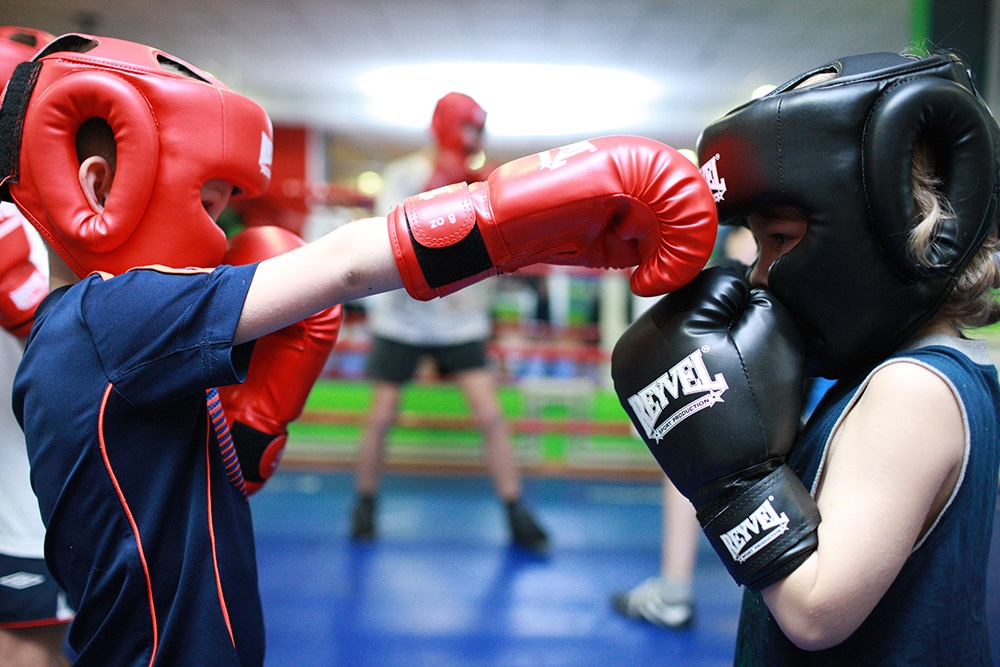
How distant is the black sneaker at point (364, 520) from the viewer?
92.3 inches

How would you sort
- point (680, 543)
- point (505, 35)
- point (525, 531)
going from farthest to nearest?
point (505, 35) < point (525, 531) < point (680, 543)

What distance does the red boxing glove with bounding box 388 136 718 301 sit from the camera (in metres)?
0.60

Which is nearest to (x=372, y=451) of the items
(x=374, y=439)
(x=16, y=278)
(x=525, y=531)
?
(x=374, y=439)

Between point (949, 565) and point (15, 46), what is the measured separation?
1240 millimetres

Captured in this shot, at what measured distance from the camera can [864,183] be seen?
1.98ft

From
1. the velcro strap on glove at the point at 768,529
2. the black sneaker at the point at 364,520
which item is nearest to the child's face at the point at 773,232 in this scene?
the velcro strap on glove at the point at 768,529

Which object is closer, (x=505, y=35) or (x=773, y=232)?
(x=773, y=232)

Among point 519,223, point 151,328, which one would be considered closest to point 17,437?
point 151,328

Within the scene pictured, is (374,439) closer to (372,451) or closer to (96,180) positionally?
(372,451)

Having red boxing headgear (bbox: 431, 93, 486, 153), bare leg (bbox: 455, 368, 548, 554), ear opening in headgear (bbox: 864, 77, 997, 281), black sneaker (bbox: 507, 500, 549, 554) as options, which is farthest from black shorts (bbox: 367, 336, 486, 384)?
ear opening in headgear (bbox: 864, 77, 997, 281)

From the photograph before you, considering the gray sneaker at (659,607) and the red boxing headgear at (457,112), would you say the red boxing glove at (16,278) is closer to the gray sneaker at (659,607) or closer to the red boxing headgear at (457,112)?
the red boxing headgear at (457,112)

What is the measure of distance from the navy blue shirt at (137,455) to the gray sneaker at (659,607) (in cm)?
132

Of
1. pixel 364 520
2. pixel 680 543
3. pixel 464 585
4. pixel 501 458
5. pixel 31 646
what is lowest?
pixel 364 520

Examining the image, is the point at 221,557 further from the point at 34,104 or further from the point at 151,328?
the point at 34,104
